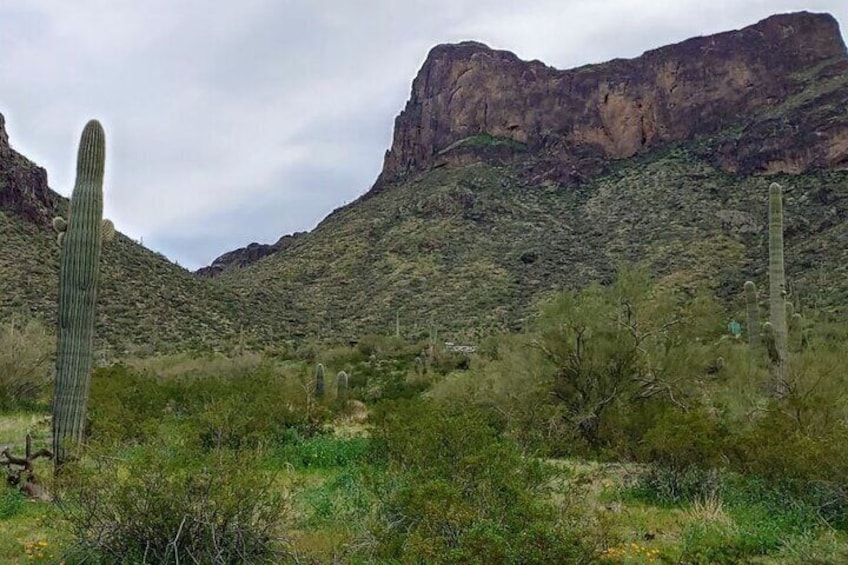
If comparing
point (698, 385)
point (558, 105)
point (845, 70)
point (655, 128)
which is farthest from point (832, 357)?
point (558, 105)

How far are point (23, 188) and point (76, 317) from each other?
28.3m

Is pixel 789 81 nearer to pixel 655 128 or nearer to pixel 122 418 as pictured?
pixel 655 128

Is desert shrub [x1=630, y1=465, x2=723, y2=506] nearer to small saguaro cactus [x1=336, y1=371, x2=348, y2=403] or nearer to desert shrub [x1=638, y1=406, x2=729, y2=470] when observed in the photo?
desert shrub [x1=638, y1=406, x2=729, y2=470]

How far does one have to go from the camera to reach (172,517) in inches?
236

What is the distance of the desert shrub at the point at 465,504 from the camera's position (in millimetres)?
4805

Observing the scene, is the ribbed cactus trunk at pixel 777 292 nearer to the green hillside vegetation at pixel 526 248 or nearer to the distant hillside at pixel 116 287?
the green hillside vegetation at pixel 526 248

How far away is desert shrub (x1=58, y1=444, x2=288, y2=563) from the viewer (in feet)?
19.5

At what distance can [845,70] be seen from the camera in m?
54.5

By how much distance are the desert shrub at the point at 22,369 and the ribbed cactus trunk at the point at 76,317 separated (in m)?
9.43

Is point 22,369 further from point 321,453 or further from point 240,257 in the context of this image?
point 240,257

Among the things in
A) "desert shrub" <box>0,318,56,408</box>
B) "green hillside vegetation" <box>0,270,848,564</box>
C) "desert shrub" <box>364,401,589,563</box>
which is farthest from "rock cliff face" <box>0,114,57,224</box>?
"desert shrub" <box>364,401,589,563</box>

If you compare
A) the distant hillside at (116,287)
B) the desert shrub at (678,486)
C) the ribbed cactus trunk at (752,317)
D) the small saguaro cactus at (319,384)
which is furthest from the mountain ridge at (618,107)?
the desert shrub at (678,486)

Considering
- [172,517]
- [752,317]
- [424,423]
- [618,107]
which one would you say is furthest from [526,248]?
[172,517]

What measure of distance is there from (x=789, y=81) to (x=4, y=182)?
170 feet
